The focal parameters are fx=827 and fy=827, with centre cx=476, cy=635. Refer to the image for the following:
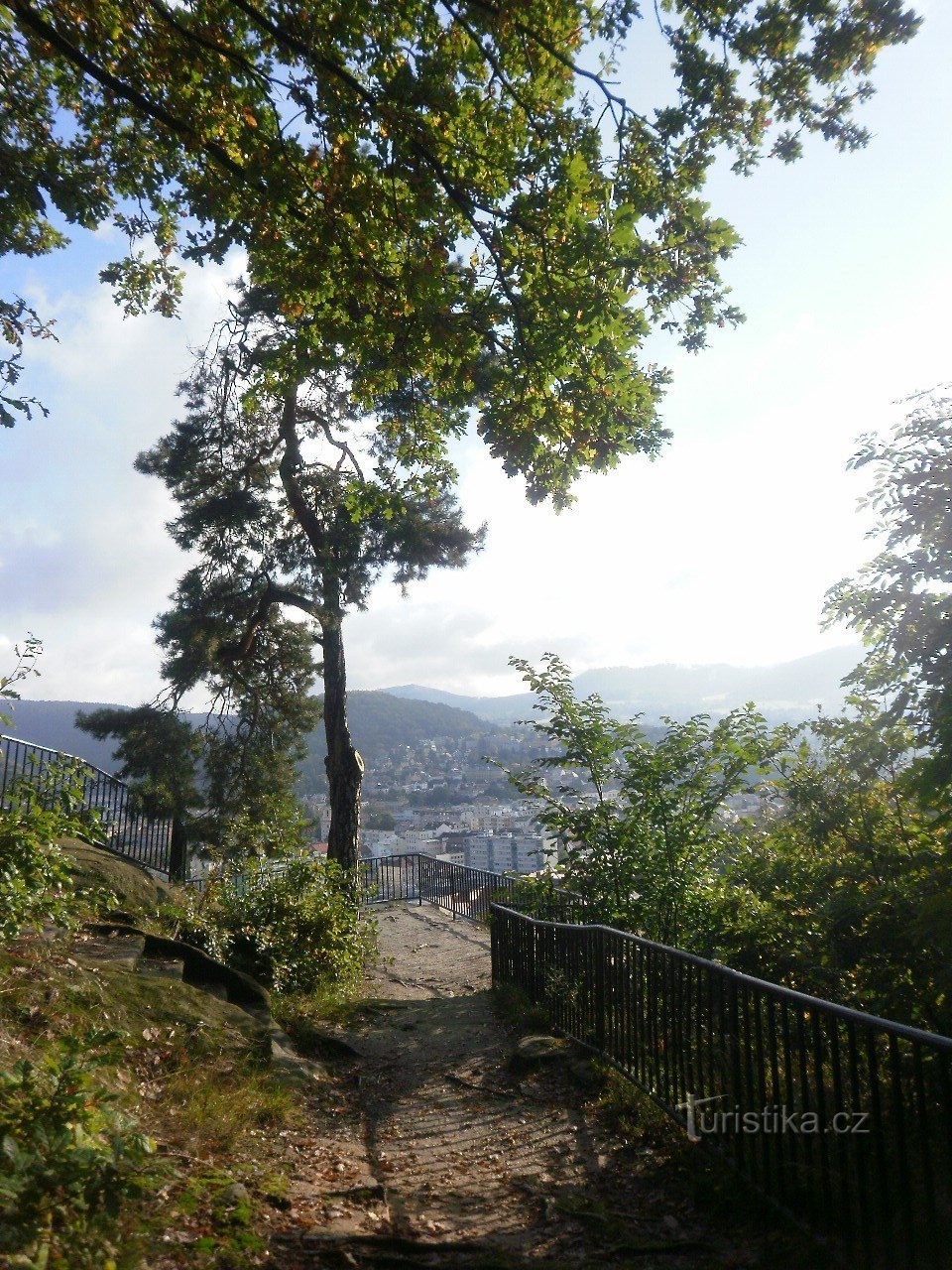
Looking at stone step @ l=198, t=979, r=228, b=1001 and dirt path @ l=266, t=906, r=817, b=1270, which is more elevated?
stone step @ l=198, t=979, r=228, b=1001

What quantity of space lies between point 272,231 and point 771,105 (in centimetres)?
436

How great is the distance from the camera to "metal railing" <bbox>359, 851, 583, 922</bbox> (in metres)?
16.8

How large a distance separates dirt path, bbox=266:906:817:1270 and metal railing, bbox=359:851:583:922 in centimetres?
444

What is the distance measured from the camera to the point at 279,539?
16.7 meters

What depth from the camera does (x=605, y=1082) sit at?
5930 mm

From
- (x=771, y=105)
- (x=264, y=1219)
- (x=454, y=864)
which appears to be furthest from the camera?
(x=454, y=864)

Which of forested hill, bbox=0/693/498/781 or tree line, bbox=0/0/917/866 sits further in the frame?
forested hill, bbox=0/693/498/781

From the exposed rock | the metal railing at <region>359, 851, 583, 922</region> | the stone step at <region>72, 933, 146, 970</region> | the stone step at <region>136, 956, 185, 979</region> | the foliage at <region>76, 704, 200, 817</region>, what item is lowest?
the metal railing at <region>359, 851, 583, 922</region>

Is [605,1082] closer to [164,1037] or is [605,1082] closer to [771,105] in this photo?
[164,1037]

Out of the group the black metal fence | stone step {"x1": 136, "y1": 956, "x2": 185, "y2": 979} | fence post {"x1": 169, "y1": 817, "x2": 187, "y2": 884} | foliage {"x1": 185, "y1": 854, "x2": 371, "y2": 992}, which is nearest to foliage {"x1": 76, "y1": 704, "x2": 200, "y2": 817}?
fence post {"x1": 169, "y1": 817, "x2": 187, "y2": 884}

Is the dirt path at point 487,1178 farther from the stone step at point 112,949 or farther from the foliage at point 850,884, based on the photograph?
the stone step at point 112,949

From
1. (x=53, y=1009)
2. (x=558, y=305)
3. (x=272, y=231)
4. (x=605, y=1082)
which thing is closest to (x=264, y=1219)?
(x=53, y=1009)

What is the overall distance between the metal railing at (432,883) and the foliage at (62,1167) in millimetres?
8277

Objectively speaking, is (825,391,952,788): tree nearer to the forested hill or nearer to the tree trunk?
the tree trunk
